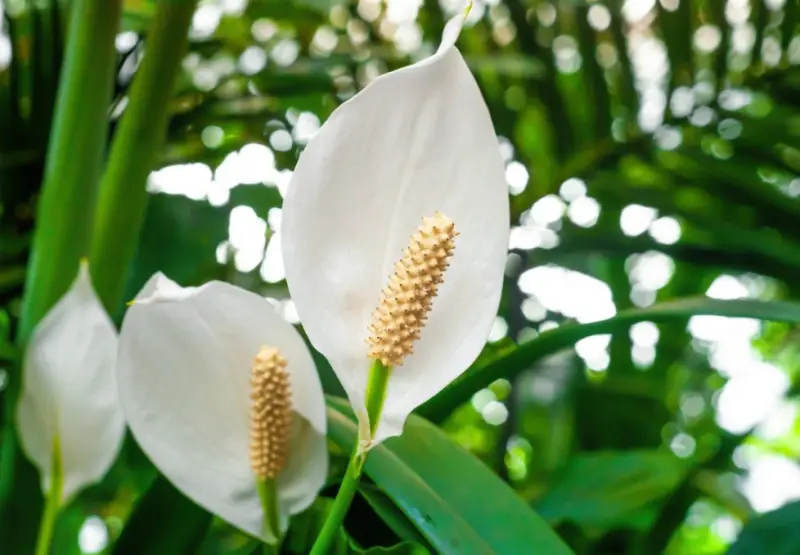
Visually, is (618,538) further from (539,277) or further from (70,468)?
(70,468)

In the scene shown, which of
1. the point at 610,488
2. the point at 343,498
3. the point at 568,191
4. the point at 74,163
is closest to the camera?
the point at 343,498

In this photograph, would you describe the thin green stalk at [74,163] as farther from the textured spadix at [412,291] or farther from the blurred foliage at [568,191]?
the textured spadix at [412,291]

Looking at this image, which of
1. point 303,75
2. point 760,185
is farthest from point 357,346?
point 760,185

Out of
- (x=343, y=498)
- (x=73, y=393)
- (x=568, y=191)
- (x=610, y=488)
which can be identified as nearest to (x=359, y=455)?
(x=343, y=498)

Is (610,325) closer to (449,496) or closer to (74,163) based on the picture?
(449,496)

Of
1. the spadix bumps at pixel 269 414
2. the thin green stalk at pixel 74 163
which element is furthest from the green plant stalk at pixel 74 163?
the spadix bumps at pixel 269 414

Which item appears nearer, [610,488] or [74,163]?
[74,163]

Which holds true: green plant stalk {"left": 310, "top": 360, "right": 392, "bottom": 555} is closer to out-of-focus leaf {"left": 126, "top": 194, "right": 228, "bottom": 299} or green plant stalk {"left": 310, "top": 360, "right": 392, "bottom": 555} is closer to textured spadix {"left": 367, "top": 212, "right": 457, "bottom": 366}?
textured spadix {"left": 367, "top": 212, "right": 457, "bottom": 366}

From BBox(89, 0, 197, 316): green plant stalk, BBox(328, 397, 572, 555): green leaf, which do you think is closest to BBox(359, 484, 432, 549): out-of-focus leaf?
BBox(328, 397, 572, 555): green leaf
